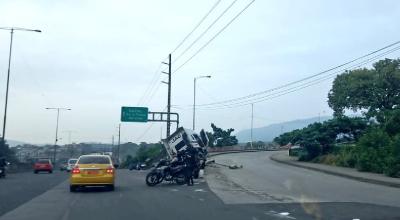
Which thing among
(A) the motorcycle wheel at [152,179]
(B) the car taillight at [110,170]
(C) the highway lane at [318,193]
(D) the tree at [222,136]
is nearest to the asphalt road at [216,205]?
(C) the highway lane at [318,193]

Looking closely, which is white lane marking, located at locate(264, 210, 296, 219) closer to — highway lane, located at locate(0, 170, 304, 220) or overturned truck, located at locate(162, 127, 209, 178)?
highway lane, located at locate(0, 170, 304, 220)

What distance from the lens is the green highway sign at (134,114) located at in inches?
2141

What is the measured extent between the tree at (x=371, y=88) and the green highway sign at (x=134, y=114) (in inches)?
766

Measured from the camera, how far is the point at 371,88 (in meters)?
61.1

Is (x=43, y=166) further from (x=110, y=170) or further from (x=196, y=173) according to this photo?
(x=110, y=170)

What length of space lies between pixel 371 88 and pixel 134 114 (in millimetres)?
25396

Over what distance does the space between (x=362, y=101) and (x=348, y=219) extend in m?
50.0

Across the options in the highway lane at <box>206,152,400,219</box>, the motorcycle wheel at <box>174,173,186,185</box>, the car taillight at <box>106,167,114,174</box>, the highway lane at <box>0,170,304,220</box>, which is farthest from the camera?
the motorcycle wheel at <box>174,173,186,185</box>

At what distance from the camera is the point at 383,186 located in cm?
2598

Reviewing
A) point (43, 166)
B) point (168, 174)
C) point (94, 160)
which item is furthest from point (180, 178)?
point (43, 166)

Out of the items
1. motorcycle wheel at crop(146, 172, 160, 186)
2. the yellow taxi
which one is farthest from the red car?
the yellow taxi

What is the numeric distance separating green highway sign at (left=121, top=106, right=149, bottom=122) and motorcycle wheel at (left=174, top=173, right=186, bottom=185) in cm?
2629

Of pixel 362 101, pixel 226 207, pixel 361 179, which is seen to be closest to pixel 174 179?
pixel 361 179

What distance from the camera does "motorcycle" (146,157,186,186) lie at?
91.8 ft
